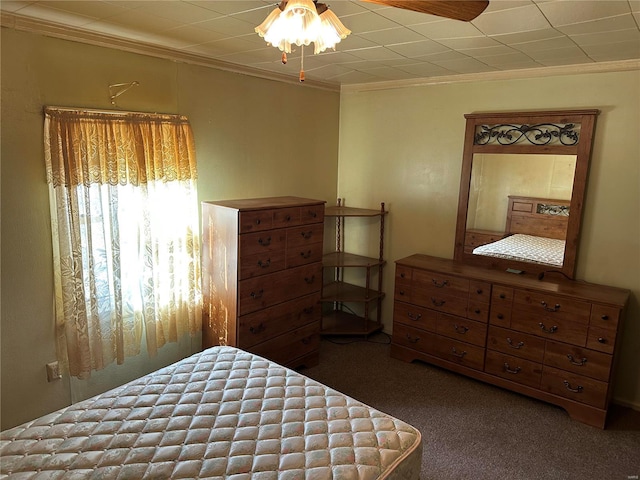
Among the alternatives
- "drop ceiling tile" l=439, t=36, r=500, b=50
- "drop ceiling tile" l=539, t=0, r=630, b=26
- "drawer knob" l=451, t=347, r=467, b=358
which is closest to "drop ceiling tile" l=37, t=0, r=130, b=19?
"drop ceiling tile" l=439, t=36, r=500, b=50

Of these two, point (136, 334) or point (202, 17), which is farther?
point (136, 334)

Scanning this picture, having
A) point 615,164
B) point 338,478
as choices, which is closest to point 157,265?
point 338,478

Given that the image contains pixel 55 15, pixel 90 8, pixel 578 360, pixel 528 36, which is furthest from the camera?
pixel 578 360

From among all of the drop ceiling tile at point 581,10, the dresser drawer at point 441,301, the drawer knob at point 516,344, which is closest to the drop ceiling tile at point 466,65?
the drop ceiling tile at point 581,10

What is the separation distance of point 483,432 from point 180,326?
6.79ft

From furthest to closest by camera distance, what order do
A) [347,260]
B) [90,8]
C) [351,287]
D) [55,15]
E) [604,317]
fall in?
[351,287]
[347,260]
[604,317]
[55,15]
[90,8]

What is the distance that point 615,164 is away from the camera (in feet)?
9.46

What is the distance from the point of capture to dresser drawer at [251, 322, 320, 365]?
10.2 ft

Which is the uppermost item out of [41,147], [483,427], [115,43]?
[115,43]

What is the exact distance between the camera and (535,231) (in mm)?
3197

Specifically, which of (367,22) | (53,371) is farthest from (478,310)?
(53,371)

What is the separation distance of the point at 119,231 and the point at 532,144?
2.82 m

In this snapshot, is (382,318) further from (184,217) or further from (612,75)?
(612,75)

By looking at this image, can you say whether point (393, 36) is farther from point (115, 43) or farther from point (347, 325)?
point (347, 325)
